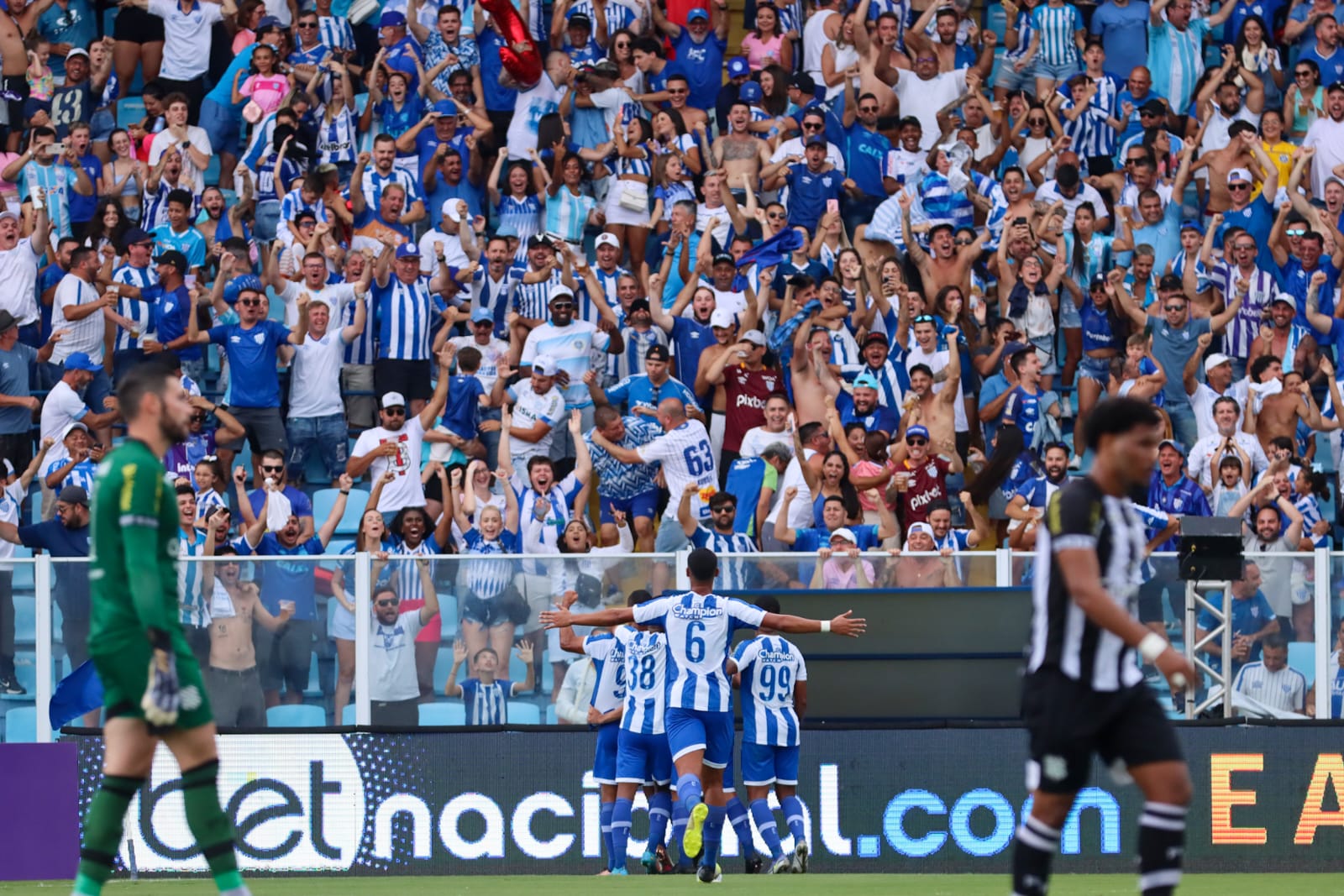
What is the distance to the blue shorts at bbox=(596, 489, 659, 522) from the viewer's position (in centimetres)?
1688

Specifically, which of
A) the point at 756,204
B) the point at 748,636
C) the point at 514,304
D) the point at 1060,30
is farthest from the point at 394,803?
the point at 1060,30

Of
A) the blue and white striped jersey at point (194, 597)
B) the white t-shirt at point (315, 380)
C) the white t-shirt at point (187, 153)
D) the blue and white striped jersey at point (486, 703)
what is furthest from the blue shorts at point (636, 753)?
the white t-shirt at point (187, 153)

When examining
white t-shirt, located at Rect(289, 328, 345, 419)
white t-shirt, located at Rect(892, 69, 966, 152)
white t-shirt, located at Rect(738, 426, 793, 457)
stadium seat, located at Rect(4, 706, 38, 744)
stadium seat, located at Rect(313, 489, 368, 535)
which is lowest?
stadium seat, located at Rect(4, 706, 38, 744)

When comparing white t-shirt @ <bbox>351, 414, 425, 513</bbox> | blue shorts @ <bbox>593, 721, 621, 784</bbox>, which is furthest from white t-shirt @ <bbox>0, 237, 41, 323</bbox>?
blue shorts @ <bbox>593, 721, 621, 784</bbox>

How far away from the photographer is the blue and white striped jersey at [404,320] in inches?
714

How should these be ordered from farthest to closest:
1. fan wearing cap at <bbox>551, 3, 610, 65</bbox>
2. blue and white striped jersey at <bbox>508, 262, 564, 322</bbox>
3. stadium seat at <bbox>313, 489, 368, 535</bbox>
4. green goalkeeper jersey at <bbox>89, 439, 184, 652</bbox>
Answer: fan wearing cap at <bbox>551, 3, 610, 65</bbox> → blue and white striped jersey at <bbox>508, 262, 564, 322</bbox> → stadium seat at <bbox>313, 489, 368, 535</bbox> → green goalkeeper jersey at <bbox>89, 439, 184, 652</bbox>

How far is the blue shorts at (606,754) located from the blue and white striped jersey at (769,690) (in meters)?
0.97

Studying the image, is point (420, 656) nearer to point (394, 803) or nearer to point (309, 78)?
point (394, 803)

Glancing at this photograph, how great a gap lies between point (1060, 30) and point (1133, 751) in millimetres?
16243

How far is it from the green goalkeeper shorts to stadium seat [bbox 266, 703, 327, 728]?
773 centimetres

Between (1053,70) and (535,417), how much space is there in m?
7.87

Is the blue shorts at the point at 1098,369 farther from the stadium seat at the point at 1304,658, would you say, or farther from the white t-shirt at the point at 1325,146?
the stadium seat at the point at 1304,658

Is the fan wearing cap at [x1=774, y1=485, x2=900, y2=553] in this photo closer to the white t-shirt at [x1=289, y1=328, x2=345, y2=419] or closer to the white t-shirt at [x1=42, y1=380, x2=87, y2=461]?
the white t-shirt at [x1=289, y1=328, x2=345, y2=419]

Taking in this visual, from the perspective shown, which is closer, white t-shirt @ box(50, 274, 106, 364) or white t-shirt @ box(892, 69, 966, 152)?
white t-shirt @ box(50, 274, 106, 364)
